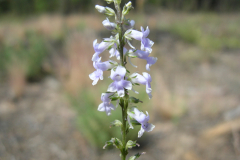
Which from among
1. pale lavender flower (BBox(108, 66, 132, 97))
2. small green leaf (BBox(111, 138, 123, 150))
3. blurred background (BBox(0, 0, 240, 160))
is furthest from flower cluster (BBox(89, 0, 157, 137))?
blurred background (BBox(0, 0, 240, 160))

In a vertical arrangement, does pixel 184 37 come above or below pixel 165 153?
above

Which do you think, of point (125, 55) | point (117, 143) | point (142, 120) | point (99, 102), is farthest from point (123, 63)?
point (99, 102)

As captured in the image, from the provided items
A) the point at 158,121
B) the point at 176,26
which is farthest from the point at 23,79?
the point at 176,26

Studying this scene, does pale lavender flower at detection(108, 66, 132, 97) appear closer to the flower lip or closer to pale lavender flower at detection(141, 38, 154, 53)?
the flower lip

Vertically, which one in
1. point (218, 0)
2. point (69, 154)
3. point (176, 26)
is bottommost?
point (69, 154)

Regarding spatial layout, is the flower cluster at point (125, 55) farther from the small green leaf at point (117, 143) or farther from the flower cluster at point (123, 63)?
the small green leaf at point (117, 143)

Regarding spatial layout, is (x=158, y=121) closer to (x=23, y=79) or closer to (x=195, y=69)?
(x=195, y=69)

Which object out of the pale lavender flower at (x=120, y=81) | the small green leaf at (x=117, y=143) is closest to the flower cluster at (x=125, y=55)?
the pale lavender flower at (x=120, y=81)

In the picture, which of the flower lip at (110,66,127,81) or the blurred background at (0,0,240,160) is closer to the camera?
the flower lip at (110,66,127,81)

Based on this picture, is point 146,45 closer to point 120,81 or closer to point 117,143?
point 120,81

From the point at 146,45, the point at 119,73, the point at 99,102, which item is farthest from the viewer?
the point at 99,102

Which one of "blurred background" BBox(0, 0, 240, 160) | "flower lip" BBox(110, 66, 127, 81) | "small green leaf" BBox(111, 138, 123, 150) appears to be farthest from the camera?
"blurred background" BBox(0, 0, 240, 160)
